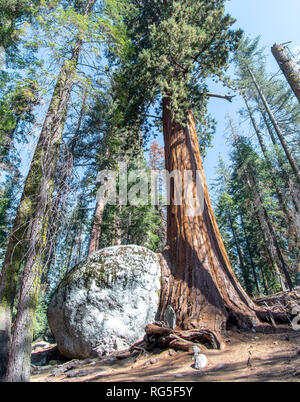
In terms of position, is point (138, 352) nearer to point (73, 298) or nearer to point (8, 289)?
point (73, 298)

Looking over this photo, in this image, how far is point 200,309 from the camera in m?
3.99

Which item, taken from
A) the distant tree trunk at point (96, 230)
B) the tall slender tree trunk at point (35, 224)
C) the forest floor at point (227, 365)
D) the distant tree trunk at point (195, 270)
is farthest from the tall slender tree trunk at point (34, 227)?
the distant tree trunk at point (96, 230)

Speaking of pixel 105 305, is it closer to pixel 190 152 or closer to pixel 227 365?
pixel 227 365

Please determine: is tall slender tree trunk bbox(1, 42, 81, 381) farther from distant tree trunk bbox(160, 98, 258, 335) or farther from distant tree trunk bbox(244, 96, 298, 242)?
distant tree trunk bbox(244, 96, 298, 242)

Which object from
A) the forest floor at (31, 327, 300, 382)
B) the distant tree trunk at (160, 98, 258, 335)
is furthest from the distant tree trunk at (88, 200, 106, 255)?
the forest floor at (31, 327, 300, 382)

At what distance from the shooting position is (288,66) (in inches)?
164

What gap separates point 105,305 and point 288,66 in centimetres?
614

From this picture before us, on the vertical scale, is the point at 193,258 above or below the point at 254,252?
below

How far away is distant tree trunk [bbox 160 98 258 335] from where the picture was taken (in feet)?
12.9

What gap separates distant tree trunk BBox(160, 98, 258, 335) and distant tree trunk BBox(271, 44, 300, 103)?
234 cm

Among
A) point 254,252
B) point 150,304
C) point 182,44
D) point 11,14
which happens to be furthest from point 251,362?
point 254,252

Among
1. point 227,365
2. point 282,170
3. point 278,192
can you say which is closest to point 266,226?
point 278,192

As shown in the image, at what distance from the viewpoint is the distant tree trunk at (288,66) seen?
4043mm

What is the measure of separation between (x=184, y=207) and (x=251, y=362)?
303cm
